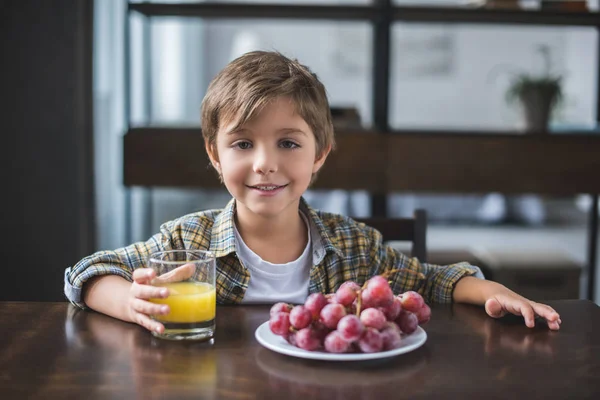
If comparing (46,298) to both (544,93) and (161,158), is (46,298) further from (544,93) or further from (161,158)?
(544,93)

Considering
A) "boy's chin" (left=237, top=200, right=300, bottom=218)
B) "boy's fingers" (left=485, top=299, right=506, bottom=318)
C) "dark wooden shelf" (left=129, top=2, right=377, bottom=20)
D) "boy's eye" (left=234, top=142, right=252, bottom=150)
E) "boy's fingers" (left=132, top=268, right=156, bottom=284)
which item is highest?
"dark wooden shelf" (left=129, top=2, right=377, bottom=20)

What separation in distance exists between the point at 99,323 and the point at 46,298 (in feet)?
5.91

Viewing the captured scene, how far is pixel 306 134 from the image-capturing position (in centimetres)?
133

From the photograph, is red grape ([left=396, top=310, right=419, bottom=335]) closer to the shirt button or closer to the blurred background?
the shirt button

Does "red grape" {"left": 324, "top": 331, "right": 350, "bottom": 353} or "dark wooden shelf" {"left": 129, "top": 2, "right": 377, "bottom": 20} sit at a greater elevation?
"dark wooden shelf" {"left": 129, "top": 2, "right": 377, "bottom": 20}

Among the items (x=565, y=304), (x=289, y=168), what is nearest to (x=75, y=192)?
(x=289, y=168)

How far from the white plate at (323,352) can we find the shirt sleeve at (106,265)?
1.11ft

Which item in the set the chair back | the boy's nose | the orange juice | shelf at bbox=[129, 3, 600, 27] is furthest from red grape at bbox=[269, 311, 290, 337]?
shelf at bbox=[129, 3, 600, 27]

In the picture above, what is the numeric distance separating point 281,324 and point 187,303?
0.14 metres

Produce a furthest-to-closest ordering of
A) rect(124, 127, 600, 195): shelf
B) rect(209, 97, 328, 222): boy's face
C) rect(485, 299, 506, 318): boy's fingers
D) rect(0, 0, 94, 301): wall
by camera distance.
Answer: rect(124, 127, 600, 195): shelf, rect(0, 0, 94, 301): wall, rect(209, 97, 328, 222): boy's face, rect(485, 299, 506, 318): boy's fingers

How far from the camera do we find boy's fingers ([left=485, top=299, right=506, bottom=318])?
1.17 meters

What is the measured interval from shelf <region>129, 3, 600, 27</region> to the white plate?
6.89ft

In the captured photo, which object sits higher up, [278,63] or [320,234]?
[278,63]

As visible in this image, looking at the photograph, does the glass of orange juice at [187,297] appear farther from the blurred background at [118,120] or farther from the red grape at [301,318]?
the blurred background at [118,120]
